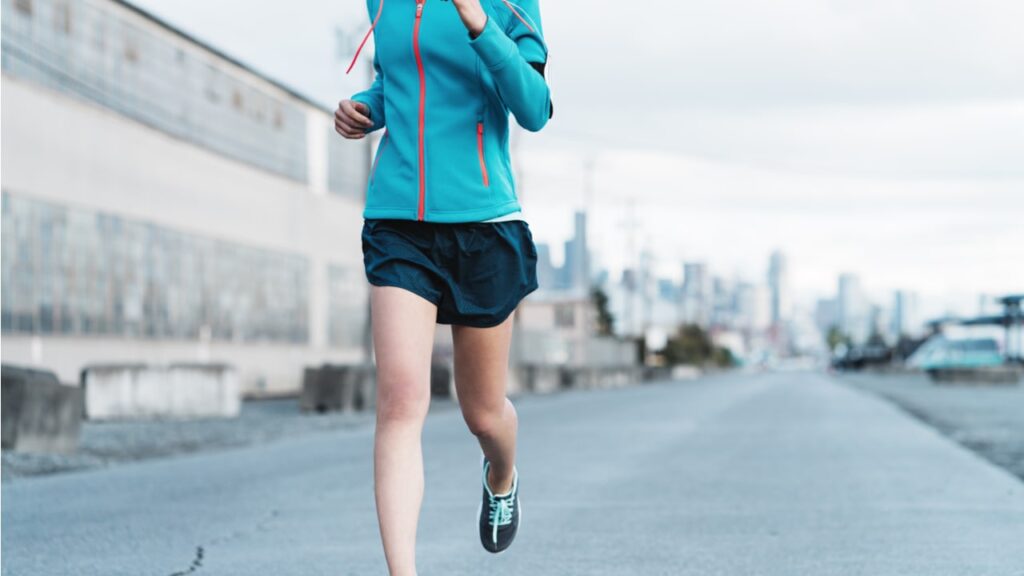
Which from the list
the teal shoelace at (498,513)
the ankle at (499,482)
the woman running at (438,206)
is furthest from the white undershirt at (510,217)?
the teal shoelace at (498,513)

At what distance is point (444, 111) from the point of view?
4191mm

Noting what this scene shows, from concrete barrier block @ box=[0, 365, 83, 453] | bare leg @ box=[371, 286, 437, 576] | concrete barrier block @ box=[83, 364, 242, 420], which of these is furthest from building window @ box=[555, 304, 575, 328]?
bare leg @ box=[371, 286, 437, 576]

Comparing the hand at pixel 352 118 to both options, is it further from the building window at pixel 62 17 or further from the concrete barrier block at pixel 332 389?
the building window at pixel 62 17

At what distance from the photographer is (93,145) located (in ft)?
96.5

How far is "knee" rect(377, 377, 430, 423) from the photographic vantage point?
402 centimetres

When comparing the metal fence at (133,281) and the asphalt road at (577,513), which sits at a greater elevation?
the metal fence at (133,281)

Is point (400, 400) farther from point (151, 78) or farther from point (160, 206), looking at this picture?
point (151, 78)

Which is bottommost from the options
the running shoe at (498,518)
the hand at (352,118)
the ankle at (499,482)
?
the running shoe at (498,518)

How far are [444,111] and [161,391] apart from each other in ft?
62.5

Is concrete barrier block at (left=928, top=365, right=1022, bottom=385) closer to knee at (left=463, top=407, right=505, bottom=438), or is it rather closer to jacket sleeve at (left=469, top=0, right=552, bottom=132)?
knee at (left=463, top=407, right=505, bottom=438)

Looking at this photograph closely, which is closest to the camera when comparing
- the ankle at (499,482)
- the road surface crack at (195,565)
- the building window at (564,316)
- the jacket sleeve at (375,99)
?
the jacket sleeve at (375,99)

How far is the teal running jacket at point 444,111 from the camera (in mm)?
4133

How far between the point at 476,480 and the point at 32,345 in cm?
1910

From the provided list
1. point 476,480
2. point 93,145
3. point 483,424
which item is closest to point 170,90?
point 93,145
